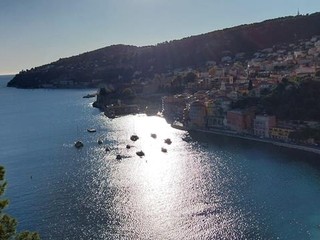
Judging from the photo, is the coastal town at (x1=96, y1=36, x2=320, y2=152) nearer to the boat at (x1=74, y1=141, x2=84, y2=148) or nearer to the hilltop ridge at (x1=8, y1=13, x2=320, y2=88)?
the boat at (x1=74, y1=141, x2=84, y2=148)

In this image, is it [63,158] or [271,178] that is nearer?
[271,178]

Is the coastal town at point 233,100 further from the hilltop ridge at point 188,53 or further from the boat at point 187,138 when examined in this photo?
the hilltop ridge at point 188,53

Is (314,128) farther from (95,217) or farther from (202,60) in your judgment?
(202,60)

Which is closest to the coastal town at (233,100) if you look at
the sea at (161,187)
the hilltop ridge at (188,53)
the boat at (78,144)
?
the sea at (161,187)

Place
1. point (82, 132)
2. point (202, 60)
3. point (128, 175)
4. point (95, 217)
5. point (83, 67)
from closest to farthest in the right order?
point (95, 217)
point (128, 175)
point (82, 132)
point (202, 60)
point (83, 67)

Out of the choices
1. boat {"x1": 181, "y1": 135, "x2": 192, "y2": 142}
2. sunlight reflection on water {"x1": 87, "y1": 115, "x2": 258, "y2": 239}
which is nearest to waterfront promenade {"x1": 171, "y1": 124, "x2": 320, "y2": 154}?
boat {"x1": 181, "y1": 135, "x2": 192, "y2": 142}

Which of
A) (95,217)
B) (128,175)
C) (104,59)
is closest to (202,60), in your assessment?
(104,59)
